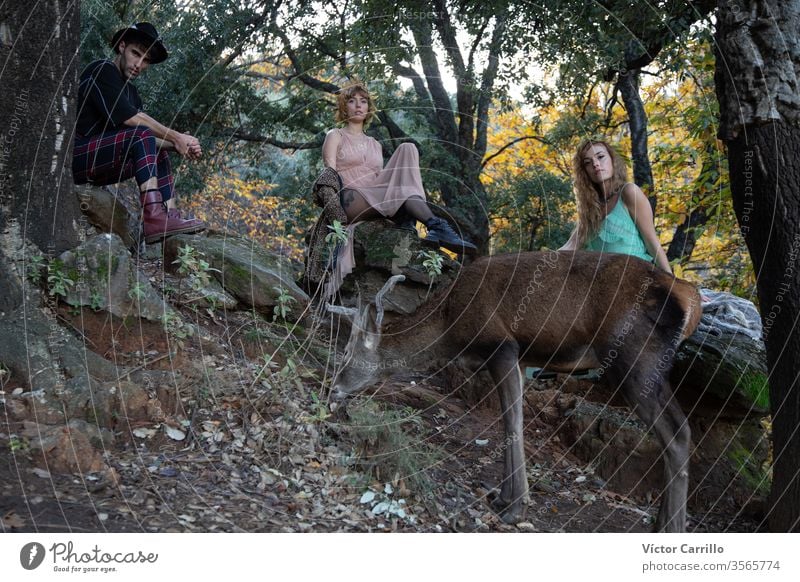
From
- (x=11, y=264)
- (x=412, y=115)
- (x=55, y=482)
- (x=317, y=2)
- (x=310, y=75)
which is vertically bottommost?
(x=55, y=482)

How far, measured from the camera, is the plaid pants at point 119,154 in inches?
291

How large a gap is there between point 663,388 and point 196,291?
15.6ft

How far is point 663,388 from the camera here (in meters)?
6.33

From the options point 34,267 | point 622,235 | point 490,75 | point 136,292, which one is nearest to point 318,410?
point 136,292

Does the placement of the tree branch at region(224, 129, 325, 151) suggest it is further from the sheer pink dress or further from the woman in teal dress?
the woman in teal dress

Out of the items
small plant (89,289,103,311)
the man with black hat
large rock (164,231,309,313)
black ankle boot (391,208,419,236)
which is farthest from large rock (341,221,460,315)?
small plant (89,289,103,311)

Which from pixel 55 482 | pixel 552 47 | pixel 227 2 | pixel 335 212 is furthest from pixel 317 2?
pixel 55 482

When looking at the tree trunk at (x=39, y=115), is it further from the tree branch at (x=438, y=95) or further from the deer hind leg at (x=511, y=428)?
the tree branch at (x=438, y=95)

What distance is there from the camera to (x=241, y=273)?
28.6 ft

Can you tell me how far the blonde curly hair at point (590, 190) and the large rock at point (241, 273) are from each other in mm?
3289

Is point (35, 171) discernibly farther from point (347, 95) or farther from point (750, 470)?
point (750, 470)

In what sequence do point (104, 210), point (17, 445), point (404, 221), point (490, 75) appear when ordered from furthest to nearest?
point (490, 75), point (404, 221), point (104, 210), point (17, 445)

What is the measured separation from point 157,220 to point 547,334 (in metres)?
3.98

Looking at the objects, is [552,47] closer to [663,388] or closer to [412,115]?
[412,115]
